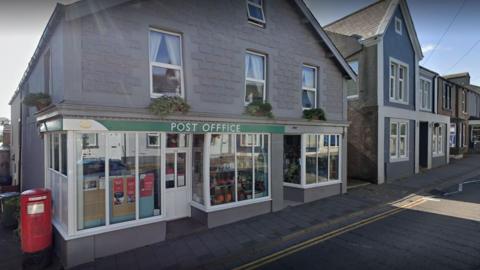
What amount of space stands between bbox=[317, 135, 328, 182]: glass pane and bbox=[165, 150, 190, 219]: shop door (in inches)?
222

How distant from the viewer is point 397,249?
6.19 m

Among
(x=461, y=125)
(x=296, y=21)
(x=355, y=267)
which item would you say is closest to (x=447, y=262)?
(x=355, y=267)

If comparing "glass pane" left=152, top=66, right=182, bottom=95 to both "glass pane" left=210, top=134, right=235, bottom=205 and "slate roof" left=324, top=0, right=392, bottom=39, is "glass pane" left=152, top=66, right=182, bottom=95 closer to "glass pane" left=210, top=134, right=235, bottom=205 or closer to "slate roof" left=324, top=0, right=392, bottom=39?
"glass pane" left=210, top=134, right=235, bottom=205

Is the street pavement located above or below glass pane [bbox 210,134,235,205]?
below

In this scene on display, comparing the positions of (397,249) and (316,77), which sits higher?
(316,77)

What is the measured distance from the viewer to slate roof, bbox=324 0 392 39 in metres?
14.9

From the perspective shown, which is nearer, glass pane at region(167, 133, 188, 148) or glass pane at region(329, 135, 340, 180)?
glass pane at region(167, 133, 188, 148)

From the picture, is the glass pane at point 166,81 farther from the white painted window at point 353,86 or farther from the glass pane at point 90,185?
the white painted window at point 353,86

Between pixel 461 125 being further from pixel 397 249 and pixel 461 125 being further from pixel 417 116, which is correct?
pixel 397 249

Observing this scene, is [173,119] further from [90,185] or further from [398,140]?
[398,140]

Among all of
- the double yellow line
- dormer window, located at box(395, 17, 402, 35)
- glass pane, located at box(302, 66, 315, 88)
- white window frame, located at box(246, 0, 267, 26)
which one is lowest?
the double yellow line

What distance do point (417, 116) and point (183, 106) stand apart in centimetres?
1651

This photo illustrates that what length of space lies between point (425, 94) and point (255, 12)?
16.0 m

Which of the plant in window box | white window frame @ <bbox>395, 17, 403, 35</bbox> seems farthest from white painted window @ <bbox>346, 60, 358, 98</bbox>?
the plant in window box
